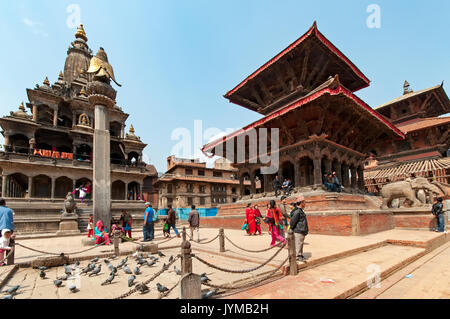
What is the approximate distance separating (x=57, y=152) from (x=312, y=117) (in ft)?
86.1

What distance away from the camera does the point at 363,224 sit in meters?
8.83

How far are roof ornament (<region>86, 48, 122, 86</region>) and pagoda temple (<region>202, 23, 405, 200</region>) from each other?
8594 mm

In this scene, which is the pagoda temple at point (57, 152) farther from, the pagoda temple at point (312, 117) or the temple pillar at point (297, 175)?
the temple pillar at point (297, 175)

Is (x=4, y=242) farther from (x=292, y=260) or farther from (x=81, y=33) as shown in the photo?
(x=81, y=33)

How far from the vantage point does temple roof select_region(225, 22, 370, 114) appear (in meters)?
13.8

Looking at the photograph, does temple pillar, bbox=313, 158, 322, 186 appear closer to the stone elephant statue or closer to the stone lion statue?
the stone elephant statue

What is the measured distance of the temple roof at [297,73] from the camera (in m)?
13.8

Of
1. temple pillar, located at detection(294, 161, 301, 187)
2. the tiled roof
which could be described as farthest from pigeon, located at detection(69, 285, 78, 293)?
the tiled roof

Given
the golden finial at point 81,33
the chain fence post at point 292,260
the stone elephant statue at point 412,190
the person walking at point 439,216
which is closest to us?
the chain fence post at point 292,260

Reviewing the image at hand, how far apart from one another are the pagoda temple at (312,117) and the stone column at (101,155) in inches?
336

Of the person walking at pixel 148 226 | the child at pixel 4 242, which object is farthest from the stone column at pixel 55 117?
the child at pixel 4 242

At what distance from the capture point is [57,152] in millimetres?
24859

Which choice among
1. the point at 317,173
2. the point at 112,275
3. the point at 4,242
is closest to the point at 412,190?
the point at 317,173
